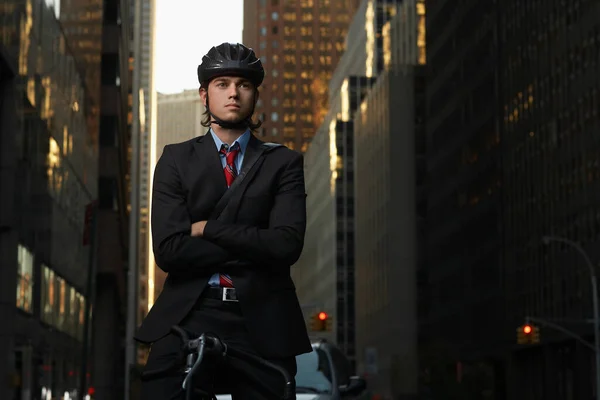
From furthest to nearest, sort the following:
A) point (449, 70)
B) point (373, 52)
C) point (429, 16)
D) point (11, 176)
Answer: point (373, 52) < point (429, 16) < point (449, 70) < point (11, 176)

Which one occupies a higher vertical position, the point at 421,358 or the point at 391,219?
the point at 391,219

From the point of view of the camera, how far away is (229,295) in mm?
4391

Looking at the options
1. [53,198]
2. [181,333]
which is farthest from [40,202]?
[181,333]

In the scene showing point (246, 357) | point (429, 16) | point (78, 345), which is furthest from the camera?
point (429, 16)

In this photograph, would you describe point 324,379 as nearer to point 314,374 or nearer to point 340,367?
point 314,374

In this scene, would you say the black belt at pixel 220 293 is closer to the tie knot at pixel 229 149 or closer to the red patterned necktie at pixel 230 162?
the red patterned necktie at pixel 230 162

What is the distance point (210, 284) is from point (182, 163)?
43 cm

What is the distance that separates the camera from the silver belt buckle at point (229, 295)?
14.4 feet

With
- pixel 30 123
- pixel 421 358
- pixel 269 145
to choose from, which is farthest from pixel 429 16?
pixel 269 145

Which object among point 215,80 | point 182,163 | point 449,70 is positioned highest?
point 449,70

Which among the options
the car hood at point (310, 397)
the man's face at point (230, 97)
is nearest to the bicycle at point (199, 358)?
the man's face at point (230, 97)

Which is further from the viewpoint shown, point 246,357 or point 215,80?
point 215,80

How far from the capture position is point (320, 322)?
48.5 metres

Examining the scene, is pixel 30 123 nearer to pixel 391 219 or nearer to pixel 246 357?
pixel 246 357
